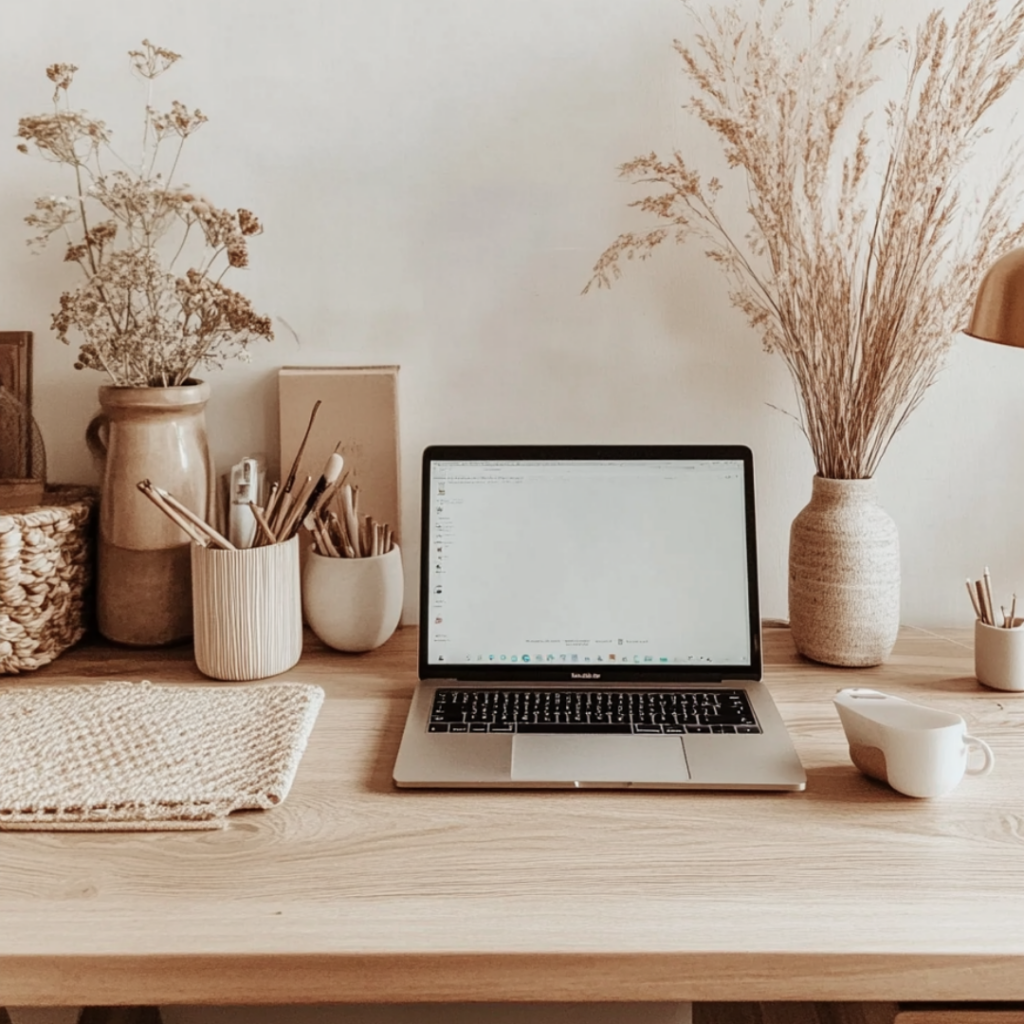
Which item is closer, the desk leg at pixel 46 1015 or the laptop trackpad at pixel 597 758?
the laptop trackpad at pixel 597 758

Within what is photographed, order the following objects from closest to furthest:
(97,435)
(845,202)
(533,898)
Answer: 1. (533,898)
2. (845,202)
3. (97,435)

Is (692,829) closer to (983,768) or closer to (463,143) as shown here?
(983,768)

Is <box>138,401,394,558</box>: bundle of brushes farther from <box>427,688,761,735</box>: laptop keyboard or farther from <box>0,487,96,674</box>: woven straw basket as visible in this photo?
<box>427,688,761,735</box>: laptop keyboard

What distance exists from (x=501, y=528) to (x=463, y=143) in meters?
0.49

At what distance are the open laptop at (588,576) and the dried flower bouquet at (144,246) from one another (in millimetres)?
317

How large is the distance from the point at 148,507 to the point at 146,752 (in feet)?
1.12

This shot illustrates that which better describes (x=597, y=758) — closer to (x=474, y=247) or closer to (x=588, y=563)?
(x=588, y=563)

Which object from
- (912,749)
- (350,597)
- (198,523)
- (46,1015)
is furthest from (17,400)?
(912,749)

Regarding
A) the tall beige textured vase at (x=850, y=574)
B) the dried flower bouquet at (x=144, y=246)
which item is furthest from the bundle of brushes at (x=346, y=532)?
the tall beige textured vase at (x=850, y=574)

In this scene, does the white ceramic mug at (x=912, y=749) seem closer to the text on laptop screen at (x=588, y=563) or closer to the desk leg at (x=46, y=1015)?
the text on laptop screen at (x=588, y=563)

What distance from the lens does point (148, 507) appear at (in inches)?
45.1

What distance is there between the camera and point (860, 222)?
112 centimetres

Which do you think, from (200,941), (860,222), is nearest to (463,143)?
(860,222)

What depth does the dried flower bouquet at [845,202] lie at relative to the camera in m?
1.05
